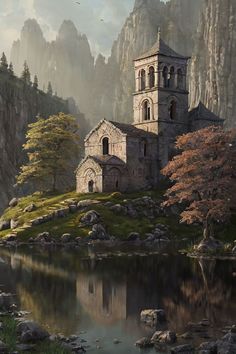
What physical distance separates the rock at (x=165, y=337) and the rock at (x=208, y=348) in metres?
1.44

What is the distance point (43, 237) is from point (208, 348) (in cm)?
4488

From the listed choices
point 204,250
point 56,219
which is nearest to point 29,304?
point 204,250

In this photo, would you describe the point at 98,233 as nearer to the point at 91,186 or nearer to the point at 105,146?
the point at 91,186

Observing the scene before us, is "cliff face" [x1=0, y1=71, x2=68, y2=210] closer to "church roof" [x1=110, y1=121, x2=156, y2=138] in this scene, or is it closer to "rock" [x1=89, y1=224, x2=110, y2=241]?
"church roof" [x1=110, y1=121, x2=156, y2=138]

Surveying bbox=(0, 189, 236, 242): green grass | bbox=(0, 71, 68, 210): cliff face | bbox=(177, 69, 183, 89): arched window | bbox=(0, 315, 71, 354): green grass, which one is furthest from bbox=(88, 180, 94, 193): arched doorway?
bbox=(0, 315, 71, 354): green grass

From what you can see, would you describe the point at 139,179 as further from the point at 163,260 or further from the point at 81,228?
the point at 163,260

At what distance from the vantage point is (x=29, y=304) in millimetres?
29047

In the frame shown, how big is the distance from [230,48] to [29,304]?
14752 centimetres

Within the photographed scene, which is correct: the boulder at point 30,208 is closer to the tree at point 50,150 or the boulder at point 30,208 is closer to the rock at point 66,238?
the tree at point 50,150

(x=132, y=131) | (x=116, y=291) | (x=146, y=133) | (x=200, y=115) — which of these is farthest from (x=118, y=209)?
(x=116, y=291)

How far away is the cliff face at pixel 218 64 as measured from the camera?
16050 centimetres

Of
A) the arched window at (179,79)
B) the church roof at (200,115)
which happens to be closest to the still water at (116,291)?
the church roof at (200,115)

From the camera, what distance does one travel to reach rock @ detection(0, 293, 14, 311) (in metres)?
28.1

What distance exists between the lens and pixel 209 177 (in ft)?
187
